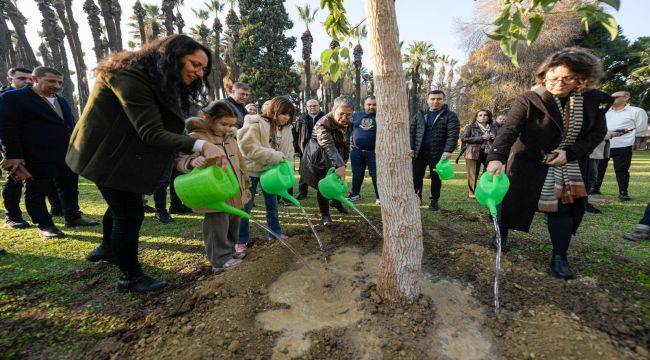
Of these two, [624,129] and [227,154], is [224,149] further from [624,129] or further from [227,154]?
[624,129]

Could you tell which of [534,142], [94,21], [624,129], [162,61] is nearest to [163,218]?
[162,61]

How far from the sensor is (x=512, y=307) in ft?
6.33

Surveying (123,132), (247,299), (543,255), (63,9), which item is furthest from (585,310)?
(63,9)

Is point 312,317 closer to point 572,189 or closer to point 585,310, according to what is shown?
point 585,310

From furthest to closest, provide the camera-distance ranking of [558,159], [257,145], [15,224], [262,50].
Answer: [262,50]
[15,224]
[257,145]
[558,159]

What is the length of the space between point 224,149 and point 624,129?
5.96 meters

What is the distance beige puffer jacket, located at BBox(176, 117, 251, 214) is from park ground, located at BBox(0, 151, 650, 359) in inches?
21.7

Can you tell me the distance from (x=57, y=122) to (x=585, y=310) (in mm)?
5032

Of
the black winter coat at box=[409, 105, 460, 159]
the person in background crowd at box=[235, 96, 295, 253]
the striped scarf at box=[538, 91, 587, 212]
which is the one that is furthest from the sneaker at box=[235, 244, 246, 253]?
the black winter coat at box=[409, 105, 460, 159]

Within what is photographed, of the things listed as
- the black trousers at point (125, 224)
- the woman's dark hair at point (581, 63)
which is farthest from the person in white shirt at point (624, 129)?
the black trousers at point (125, 224)

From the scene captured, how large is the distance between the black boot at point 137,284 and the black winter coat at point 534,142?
2.71 metres

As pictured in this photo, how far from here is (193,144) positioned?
1.82m

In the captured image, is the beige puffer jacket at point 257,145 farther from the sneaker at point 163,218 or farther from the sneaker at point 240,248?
the sneaker at point 163,218

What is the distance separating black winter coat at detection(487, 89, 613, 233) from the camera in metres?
2.23
